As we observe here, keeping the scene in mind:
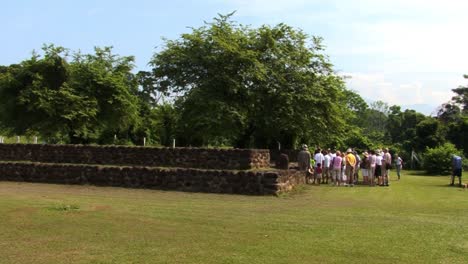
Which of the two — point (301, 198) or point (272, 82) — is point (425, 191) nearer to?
point (301, 198)

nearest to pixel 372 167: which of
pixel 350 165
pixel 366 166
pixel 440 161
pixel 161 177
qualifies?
pixel 366 166

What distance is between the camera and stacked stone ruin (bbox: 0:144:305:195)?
754 inches

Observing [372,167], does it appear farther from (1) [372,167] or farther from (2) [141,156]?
(2) [141,156]

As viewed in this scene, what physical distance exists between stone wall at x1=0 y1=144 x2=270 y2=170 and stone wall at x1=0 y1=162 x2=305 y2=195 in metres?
2.19

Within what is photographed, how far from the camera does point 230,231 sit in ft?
33.8

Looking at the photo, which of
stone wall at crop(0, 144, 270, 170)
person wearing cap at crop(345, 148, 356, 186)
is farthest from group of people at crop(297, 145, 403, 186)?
stone wall at crop(0, 144, 270, 170)

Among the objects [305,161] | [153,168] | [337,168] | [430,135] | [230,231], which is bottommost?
[230,231]

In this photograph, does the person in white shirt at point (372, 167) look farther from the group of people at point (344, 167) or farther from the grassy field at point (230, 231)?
the grassy field at point (230, 231)

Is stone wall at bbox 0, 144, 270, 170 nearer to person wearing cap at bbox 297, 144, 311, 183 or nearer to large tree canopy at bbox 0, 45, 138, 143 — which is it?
person wearing cap at bbox 297, 144, 311, 183

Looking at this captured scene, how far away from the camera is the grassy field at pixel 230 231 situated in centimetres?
819

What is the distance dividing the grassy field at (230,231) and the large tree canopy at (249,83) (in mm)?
16723

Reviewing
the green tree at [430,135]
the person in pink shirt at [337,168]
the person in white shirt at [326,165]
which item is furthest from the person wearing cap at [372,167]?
the green tree at [430,135]

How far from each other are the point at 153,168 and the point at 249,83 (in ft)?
46.8

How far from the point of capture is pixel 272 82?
33594mm
